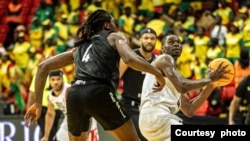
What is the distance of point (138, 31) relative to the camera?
18.6 meters

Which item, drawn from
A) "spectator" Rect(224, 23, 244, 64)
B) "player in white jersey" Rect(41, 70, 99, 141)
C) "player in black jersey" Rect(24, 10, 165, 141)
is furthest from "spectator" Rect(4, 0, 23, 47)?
"player in black jersey" Rect(24, 10, 165, 141)

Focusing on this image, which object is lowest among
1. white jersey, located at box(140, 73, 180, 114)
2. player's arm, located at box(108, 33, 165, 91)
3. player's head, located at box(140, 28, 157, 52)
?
white jersey, located at box(140, 73, 180, 114)

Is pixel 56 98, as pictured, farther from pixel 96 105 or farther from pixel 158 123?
pixel 96 105

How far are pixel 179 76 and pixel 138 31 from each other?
10.4 meters

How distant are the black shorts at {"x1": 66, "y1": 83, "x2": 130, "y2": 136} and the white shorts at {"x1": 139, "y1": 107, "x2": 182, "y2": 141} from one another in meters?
1.01

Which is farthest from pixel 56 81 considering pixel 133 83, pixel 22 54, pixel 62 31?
pixel 62 31

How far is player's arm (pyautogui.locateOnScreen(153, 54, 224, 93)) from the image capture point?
25.3ft

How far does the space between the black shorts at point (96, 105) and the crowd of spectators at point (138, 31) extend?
24.7 feet

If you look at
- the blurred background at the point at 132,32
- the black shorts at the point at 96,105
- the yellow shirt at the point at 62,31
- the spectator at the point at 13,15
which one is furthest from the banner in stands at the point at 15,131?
the spectator at the point at 13,15

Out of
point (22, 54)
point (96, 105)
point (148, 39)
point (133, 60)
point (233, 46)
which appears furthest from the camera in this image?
point (22, 54)

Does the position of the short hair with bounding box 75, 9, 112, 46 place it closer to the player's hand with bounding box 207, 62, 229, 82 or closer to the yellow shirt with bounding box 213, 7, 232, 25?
the player's hand with bounding box 207, 62, 229, 82

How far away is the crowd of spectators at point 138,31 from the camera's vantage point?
1677 centimetres

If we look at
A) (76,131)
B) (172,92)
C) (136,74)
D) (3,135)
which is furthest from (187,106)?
(3,135)

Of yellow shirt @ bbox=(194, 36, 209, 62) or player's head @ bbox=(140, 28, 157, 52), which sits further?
yellow shirt @ bbox=(194, 36, 209, 62)
